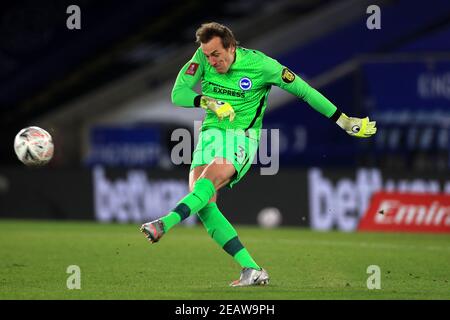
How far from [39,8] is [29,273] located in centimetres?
1232

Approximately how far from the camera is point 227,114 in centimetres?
757

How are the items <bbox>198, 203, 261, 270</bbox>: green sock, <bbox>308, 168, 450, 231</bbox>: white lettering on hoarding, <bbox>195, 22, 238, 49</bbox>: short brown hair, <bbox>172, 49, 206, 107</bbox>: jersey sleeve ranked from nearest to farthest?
<bbox>195, 22, 238, 49</bbox>: short brown hair → <bbox>198, 203, 261, 270</bbox>: green sock → <bbox>172, 49, 206, 107</bbox>: jersey sleeve → <bbox>308, 168, 450, 231</bbox>: white lettering on hoarding

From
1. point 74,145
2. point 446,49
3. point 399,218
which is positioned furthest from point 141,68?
point 399,218

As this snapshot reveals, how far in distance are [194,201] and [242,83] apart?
107 cm

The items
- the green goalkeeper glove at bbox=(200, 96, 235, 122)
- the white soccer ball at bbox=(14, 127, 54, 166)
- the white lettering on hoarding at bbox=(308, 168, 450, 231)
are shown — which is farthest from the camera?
the white lettering on hoarding at bbox=(308, 168, 450, 231)

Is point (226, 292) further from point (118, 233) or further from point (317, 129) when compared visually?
point (317, 129)

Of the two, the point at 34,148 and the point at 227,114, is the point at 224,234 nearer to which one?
the point at 227,114

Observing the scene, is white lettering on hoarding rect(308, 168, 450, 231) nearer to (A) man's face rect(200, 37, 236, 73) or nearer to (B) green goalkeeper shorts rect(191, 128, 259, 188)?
(B) green goalkeeper shorts rect(191, 128, 259, 188)

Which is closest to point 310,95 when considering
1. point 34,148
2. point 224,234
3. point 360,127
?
point 360,127

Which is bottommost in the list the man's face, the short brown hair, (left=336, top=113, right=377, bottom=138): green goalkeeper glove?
(left=336, top=113, right=377, bottom=138): green goalkeeper glove

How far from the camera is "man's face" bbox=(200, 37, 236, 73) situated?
7730mm

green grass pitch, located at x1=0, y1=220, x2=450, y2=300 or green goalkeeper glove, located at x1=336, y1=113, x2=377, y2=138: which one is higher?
green goalkeeper glove, located at x1=336, y1=113, x2=377, y2=138

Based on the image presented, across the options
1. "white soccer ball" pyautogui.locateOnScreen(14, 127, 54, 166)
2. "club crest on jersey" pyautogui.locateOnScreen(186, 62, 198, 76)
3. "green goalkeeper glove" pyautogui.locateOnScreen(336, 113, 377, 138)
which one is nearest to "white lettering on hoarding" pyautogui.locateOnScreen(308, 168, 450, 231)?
"green goalkeeper glove" pyautogui.locateOnScreen(336, 113, 377, 138)

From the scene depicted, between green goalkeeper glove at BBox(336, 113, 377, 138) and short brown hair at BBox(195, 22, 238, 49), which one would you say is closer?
short brown hair at BBox(195, 22, 238, 49)
